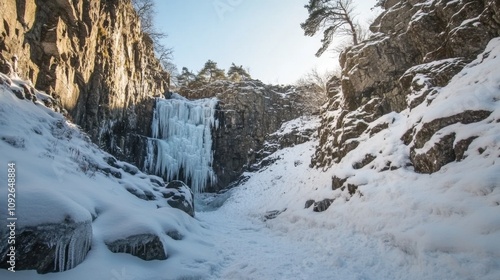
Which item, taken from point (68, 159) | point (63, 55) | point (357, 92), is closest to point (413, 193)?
point (357, 92)

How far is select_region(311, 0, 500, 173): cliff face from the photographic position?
8.66 m

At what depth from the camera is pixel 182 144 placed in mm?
22562

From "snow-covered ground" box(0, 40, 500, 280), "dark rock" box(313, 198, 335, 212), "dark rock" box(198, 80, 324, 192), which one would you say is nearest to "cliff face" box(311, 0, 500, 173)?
"snow-covered ground" box(0, 40, 500, 280)

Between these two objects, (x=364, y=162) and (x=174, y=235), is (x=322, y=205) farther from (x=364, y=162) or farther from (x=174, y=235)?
(x=174, y=235)

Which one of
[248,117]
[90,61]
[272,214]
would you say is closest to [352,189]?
[272,214]

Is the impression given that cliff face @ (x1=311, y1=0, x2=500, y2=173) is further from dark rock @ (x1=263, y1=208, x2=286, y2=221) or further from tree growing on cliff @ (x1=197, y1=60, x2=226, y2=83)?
tree growing on cliff @ (x1=197, y1=60, x2=226, y2=83)

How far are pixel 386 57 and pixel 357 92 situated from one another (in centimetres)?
198

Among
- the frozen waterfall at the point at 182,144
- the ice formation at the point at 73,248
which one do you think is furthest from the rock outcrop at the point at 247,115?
the ice formation at the point at 73,248

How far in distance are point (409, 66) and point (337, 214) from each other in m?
7.58

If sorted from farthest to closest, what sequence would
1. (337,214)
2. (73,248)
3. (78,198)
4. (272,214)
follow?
1. (272,214)
2. (337,214)
3. (78,198)
4. (73,248)

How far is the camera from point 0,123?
664 centimetres

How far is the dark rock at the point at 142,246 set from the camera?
5006 millimetres

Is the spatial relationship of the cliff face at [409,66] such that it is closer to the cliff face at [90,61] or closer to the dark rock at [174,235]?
the dark rock at [174,235]

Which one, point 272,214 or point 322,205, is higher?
point 322,205
